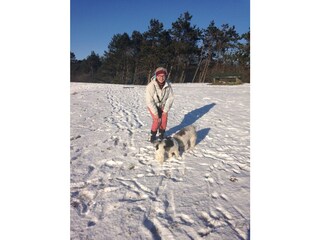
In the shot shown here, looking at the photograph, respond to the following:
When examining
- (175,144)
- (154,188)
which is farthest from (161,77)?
(154,188)

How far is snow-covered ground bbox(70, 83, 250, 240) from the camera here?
2.51 metres

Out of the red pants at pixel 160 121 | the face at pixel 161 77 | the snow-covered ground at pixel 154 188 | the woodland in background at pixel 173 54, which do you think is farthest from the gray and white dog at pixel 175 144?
the woodland in background at pixel 173 54

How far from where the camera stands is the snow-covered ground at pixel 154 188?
251 centimetres

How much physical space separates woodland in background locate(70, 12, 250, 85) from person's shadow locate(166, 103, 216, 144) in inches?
690

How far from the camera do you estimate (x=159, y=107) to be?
473cm

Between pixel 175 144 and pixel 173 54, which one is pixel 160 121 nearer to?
pixel 175 144

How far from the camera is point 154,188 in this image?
3250mm

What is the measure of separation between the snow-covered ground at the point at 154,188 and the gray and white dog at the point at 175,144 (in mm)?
157

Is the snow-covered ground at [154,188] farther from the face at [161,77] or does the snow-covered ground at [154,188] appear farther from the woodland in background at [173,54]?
the woodland in background at [173,54]

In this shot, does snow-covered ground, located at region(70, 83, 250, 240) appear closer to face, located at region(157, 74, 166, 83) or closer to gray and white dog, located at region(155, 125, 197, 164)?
gray and white dog, located at region(155, 125, 197, 164)

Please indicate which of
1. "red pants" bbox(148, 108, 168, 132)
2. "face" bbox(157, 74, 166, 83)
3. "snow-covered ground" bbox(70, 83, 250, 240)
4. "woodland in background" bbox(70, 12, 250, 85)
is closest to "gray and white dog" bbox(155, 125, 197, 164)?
"snow-covered ground" bbox(70, 83, 250, 240)

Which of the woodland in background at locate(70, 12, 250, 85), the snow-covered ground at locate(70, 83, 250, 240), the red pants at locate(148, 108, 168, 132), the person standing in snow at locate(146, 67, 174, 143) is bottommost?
the snow-covered ground at locate(70, 83, 250, 240)
